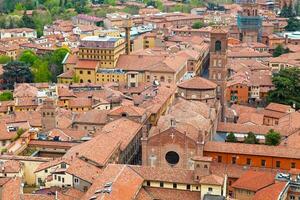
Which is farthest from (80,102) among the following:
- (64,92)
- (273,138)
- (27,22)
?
(27,22)

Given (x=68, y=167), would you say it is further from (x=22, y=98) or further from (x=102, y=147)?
(x=22, y=98)

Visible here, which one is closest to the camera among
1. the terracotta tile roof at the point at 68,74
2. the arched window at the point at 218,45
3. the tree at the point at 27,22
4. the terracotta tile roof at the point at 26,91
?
the arched window at the point at 218,45

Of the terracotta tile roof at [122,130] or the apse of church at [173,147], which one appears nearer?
the apse of church at [173,147]

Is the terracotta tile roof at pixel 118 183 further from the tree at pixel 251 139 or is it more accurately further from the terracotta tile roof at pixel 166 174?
the tree at pixel 251 139

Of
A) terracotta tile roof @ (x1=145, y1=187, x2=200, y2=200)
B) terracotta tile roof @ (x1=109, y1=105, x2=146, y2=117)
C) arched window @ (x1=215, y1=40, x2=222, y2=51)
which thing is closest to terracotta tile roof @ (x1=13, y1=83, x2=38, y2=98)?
terracotta tile roof @ (x1=109, y1=105, x2=146, y2=117)

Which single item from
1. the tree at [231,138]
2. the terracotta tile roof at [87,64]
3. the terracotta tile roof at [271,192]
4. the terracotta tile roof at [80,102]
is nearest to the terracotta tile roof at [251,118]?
the tree at [231,138]

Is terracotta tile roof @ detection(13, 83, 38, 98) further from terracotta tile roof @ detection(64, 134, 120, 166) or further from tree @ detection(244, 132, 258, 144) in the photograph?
tree @ detection(244, 132, 258, 144)

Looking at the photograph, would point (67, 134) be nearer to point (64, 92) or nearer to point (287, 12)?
point (64, 92)
